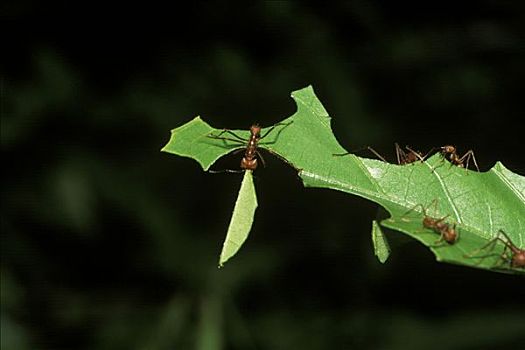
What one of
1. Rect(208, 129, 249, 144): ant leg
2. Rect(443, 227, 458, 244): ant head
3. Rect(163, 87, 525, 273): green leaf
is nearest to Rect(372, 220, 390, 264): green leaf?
Rect(163, 87, 525, 273): green leaf

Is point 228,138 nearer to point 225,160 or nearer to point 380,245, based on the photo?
point 380,245

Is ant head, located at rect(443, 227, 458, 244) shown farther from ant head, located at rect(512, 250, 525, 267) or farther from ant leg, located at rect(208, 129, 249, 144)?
ant leg, located at rect(208, 129, 249, 144)

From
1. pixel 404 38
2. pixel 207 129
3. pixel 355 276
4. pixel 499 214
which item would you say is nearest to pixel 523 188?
pixel 499 214

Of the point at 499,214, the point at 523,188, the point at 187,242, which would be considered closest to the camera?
the point at 499,214

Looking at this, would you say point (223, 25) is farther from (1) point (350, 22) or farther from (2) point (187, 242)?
(2) point (187, 242)

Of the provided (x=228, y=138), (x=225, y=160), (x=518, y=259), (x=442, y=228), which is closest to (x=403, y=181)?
(x=442, y=228)
